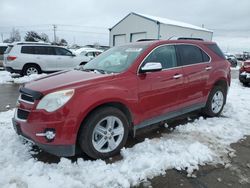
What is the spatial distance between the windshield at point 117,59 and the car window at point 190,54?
0.91 metres

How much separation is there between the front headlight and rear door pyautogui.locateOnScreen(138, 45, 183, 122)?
1.24 metres

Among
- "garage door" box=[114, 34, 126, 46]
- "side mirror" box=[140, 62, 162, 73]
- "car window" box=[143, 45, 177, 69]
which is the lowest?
"side mirror" box=[140, 62, 162, 73]

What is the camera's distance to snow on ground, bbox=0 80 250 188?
318cm

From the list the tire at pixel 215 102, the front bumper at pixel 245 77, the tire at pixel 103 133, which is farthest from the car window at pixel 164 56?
the front bumper at pixel 245 77

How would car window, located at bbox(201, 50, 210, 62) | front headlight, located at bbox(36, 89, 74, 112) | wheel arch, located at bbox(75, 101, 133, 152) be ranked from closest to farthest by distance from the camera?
front headlight, located at bbox(36, 89, 74, 112) → wheel arch, located at bbox(75, 101, 133, 152) → car window, located at bbox(201, 50, 210, 62)

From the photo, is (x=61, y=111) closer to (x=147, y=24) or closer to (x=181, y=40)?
(x=181, y=40)

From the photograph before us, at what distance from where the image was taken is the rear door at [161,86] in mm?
4207

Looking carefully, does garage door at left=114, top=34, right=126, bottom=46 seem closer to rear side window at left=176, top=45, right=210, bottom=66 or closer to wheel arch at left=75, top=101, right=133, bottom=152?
rear side window at left=176, top=45, right=210, bottom=66

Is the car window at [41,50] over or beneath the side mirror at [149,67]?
over

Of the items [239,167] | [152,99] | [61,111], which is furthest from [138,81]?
A: [239,167]

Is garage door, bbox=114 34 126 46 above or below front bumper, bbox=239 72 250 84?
above

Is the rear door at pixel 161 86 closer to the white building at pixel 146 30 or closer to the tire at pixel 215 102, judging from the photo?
the tire at pixel 215 102

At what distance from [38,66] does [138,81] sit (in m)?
10.6

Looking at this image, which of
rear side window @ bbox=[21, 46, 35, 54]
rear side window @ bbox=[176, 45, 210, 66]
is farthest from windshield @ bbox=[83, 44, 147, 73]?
rear side window @ bbox=[21, 46, 35, 54]
